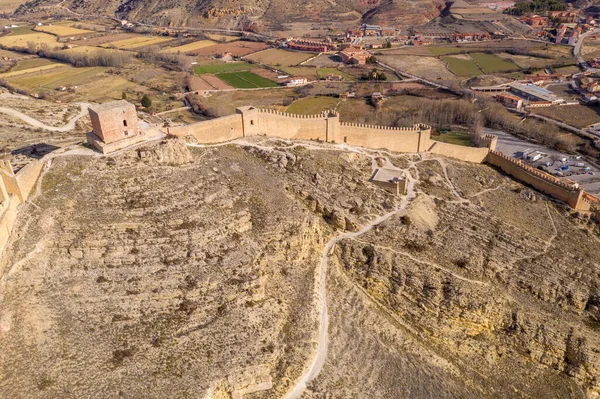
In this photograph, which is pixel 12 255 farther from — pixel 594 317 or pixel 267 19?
pixel 267 19

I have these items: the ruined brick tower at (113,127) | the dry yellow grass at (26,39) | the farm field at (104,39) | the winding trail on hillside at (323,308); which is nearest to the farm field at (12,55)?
the dry yellow grass at (26,39)

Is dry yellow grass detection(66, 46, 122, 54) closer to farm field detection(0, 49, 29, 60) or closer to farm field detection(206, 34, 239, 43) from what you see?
farm field detection(0, 49, 29, 60)

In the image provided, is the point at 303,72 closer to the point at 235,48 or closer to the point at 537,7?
the point at 235,48

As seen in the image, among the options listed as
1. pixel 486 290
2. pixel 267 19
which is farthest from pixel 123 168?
pixel 267 19

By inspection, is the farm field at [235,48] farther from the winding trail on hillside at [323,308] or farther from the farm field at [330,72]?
the winding trail on hillside at [323,308]

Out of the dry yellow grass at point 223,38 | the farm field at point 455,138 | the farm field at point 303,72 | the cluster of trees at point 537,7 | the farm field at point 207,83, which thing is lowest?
the farm field at point 455,138

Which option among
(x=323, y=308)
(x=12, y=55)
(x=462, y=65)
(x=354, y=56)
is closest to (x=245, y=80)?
(x=354, y=56)
